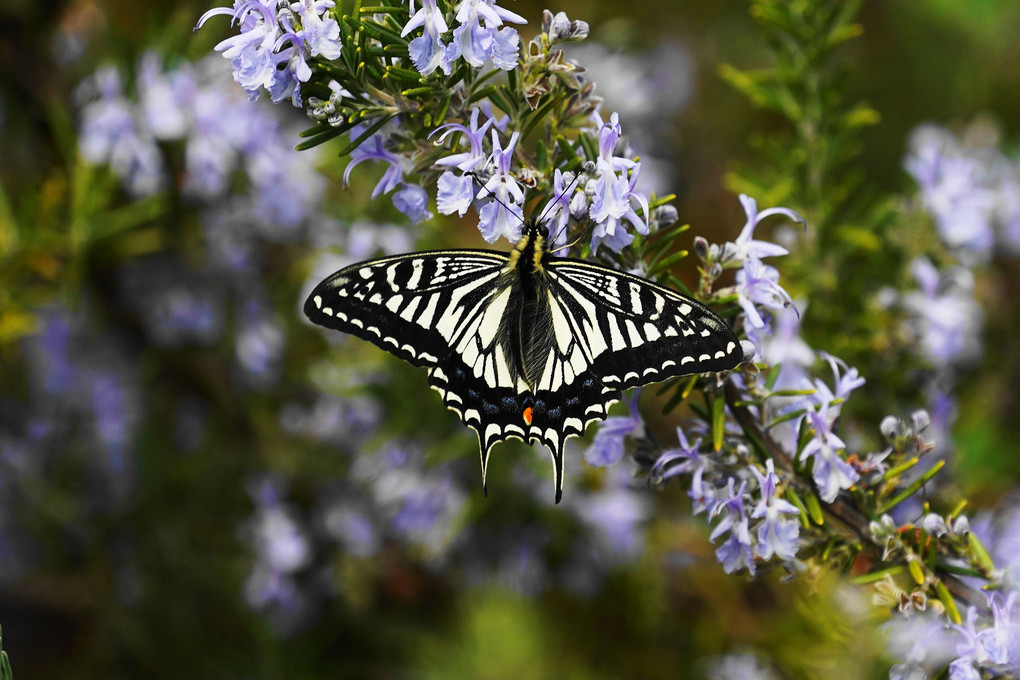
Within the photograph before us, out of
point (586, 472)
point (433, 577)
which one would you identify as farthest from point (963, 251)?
point (433, 577)

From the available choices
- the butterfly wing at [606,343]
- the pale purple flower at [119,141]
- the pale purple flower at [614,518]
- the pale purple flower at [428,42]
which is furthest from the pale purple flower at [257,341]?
the pale purple flower at [428,42]

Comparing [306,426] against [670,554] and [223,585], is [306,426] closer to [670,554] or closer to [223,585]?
[223,585]

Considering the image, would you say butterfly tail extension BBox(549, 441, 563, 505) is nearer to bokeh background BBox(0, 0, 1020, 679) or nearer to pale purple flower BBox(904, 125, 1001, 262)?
bokeh background BBox(0, 0, 1020, 679)

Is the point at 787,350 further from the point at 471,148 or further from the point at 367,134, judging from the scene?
the point at 367,134

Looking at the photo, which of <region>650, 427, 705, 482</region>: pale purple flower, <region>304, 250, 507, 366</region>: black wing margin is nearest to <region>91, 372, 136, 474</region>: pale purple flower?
<region>304, 250, 507, 366</region>: black wing margin

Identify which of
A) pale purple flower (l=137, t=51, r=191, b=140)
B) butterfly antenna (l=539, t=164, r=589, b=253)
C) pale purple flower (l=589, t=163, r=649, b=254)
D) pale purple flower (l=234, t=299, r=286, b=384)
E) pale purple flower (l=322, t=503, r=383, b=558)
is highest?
pale purple flower (l=137, t=51, r=191, b=140)

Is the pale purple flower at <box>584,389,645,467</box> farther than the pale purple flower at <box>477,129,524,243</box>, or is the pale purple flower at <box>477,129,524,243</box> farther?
the pale purple flower at <box>584,389,645,467</box>
